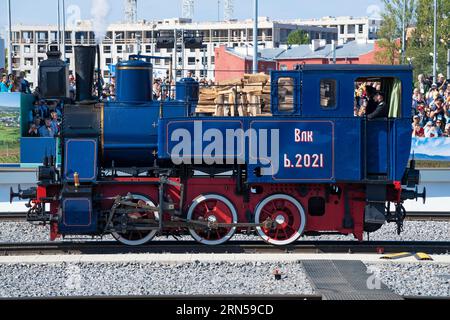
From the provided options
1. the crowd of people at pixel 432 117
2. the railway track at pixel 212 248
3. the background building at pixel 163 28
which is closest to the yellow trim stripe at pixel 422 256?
the railway track at pixel 212 248

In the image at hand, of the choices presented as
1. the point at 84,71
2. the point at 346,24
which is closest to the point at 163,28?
the point at 346,24

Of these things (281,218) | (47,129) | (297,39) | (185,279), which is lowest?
(185,279)

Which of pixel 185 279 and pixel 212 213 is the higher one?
pixel 212 213

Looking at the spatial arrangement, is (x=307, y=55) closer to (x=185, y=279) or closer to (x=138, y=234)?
(x=138, y=234)

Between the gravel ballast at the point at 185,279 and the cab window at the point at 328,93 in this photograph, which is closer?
the gravel ballast at the point at 185,279

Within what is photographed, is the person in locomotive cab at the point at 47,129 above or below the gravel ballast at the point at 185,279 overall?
above

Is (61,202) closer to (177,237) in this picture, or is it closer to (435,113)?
(177,237)

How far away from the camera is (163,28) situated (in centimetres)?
7825

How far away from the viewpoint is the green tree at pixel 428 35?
48709 millimetres

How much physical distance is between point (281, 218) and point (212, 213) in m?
1.20

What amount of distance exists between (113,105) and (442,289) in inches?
246

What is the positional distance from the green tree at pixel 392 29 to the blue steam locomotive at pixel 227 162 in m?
38.4

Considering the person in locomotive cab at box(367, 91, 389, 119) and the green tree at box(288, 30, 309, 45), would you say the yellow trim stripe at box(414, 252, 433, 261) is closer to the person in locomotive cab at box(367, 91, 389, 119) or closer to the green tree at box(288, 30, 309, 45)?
the person in locomotive cab at box(367, 91, 389, 119)

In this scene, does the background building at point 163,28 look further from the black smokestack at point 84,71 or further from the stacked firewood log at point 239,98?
the stacked firewood log at point 239,98
